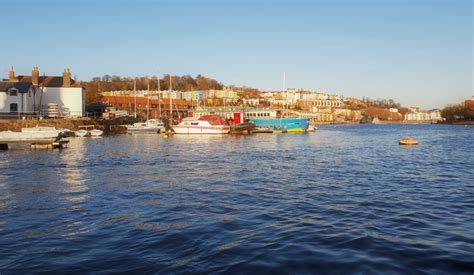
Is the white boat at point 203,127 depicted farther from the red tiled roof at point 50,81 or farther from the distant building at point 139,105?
the distant building at point 139,105

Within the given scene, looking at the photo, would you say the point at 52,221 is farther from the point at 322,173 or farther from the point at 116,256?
the point at 322,173

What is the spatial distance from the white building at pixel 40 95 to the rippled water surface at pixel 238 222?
4790 cm

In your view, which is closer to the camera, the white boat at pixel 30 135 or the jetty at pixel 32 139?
the jetty at pixel 32 139

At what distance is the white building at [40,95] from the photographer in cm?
6379

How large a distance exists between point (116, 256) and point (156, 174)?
13.4 m

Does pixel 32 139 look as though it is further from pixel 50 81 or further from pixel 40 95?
pixel 50 81

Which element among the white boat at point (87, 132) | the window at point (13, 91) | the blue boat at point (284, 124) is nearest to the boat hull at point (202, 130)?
the white boat at point (87, 132)

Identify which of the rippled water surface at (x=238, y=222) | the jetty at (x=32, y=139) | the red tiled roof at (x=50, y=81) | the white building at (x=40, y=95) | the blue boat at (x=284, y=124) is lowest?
the rippled water surface at (x=238, y=222)

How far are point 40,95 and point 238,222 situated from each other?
67.1m

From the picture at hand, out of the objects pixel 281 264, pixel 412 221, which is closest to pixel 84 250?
pixel 281 264

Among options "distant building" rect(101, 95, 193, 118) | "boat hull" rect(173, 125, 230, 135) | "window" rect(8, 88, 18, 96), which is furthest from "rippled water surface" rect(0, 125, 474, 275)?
"distant building" rect(101, 95, 193, 118)

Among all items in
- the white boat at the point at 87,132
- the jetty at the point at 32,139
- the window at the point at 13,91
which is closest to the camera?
the jetty at the point at 32,139

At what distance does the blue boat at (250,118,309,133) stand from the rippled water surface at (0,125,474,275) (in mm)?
55757

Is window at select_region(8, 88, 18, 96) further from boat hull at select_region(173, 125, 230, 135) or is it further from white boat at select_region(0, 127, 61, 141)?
white boat at select_region(0, 127, 61, 141)
